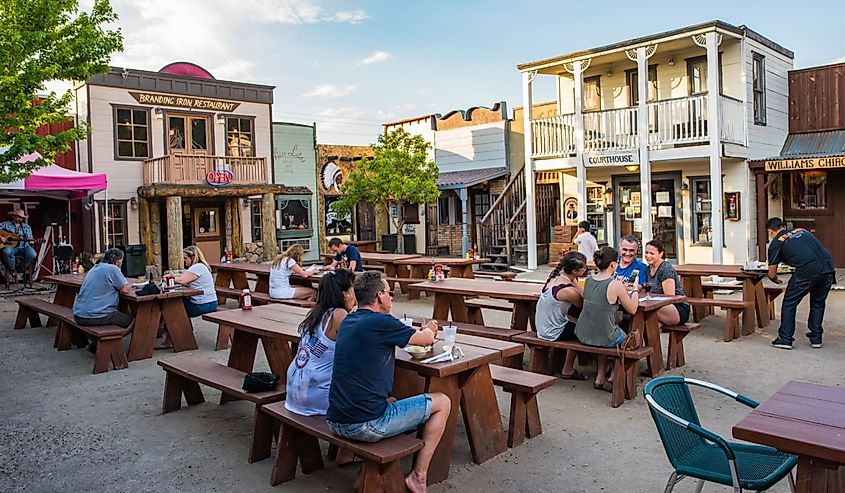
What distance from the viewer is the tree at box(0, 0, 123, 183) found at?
8.79 m

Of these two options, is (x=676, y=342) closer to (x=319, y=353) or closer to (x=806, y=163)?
(x=319, y=353)

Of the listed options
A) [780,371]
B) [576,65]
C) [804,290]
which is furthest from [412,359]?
[576,65]

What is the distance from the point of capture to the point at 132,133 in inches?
725

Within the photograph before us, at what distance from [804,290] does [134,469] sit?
732 cm

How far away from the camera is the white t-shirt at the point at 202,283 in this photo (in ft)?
27.7

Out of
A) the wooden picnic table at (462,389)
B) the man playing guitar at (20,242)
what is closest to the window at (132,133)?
the man playing guitar at (20,242)

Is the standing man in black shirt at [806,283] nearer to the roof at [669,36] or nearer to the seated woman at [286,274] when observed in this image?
the seated woman at [286,274]

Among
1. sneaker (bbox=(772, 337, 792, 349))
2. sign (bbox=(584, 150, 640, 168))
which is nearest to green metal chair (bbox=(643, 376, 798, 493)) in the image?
sneaker (bbox=(772, 337, 792, 349))

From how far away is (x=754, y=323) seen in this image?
28.6 feet

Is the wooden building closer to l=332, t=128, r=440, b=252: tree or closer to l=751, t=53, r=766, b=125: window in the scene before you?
l=751, t=53, r=766, b=125: window

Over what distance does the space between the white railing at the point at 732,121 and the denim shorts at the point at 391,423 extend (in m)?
11.5

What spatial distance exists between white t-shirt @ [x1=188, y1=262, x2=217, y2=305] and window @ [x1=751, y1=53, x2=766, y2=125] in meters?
12.1

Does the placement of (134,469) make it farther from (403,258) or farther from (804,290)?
(403,258)

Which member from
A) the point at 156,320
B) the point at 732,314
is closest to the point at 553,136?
the point at 732,314
